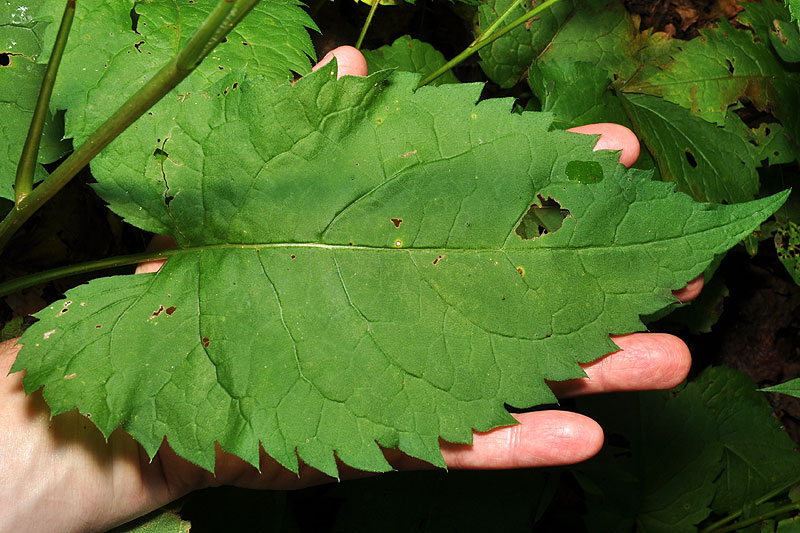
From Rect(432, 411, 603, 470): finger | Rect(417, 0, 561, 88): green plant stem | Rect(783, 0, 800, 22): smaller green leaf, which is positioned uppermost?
Rect(783, 0, 800, 22): smaller green leaf

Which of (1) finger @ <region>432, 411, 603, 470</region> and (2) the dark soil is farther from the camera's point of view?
(2) the dark soil

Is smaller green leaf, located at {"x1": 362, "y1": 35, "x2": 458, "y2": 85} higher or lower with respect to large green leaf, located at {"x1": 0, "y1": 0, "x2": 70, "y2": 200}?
lower

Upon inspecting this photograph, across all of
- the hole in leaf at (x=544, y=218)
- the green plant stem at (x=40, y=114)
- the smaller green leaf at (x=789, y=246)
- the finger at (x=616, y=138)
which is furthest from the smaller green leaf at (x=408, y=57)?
the smaller green leaf at (x=789, y=246)

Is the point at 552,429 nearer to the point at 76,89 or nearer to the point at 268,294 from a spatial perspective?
the point at 268,294

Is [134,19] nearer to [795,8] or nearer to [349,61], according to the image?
[349,61]

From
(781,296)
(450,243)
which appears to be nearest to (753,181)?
(781,296)

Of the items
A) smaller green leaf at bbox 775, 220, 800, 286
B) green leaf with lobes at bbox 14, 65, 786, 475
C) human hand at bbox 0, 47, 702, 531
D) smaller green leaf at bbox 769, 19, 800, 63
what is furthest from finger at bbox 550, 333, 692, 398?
smaller green leaf at bbox 769, 19, 800, 63

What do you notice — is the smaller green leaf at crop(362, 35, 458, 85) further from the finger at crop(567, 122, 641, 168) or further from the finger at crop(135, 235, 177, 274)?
the finger at crop(135, 235, 177, 274)
